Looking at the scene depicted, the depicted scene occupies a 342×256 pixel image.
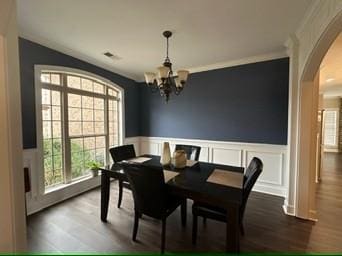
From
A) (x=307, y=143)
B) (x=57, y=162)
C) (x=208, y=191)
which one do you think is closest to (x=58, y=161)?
(x=57, y=162)

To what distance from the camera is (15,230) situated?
1.15 metres

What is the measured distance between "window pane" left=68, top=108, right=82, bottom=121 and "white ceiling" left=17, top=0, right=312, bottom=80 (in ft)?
3.33

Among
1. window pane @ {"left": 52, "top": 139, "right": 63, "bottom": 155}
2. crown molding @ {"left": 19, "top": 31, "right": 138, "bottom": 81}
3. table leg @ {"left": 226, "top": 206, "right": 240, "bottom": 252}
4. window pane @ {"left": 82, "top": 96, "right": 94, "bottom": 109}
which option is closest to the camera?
table leg @ {"left": 226, "top": 206, "right": 240, "bottom": 252}

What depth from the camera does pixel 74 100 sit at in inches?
150

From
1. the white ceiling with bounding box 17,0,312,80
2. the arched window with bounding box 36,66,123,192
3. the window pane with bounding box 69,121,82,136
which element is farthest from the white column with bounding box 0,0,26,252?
the window pane with bounding box 69,121,82,136

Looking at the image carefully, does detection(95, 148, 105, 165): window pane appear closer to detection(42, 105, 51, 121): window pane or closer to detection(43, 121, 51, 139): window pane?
detection(43, 121, 51, 139): window pane

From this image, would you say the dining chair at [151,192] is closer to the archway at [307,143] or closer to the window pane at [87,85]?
the archway at [307,143]

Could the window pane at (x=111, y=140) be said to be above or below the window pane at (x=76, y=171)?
above

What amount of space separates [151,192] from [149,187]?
6 centimetres

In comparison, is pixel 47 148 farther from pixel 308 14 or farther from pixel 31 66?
pixel 308 14

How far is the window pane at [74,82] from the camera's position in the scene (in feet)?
12.2

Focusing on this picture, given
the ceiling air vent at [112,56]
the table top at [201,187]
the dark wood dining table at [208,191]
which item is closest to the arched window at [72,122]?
the ceiling air vent at [112,56]

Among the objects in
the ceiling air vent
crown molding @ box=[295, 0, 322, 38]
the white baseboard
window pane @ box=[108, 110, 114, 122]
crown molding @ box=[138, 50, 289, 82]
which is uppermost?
the ceiling air vent

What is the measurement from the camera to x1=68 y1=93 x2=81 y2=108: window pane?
3735 millimetres
